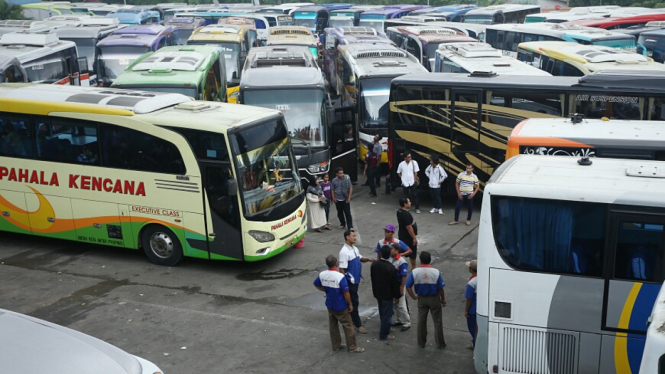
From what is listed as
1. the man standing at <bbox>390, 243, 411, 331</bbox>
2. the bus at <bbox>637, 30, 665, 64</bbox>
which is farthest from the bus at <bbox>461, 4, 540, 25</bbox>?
the man standing at <bbox>390, 243, 411, 331</bbox>

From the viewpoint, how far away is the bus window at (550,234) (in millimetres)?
8773

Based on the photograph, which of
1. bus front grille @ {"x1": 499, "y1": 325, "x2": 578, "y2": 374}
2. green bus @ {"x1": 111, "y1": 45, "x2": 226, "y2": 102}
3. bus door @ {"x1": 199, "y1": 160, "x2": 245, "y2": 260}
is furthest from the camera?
green bus @ {"x1": 111, "y1": 45, "x2": 226, "y2": 102}

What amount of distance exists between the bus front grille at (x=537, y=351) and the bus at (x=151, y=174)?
6.07m

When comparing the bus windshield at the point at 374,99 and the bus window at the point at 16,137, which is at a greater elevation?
the bus window at the point at 16,137

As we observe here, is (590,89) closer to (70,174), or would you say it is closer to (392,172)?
(392,172)

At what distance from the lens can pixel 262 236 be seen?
559 inches

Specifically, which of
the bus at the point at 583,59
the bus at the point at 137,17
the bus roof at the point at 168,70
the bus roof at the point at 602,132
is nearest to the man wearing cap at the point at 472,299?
the bus roof at the point at 602,132

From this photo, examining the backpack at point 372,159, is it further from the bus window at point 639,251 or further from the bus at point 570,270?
the bus window at point 639,251

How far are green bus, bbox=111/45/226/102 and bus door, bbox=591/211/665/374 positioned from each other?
1425cm

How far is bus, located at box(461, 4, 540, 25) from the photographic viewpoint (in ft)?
146

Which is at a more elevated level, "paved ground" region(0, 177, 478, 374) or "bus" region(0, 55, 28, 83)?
"bus" region(0, 55, 28, 83)

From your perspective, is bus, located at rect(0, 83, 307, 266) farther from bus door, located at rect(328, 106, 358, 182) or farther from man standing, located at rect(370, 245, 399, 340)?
bus door, located at rect(328, 106, 358, 182)

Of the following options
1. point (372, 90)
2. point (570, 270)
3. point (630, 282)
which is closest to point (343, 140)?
point (372, 90)

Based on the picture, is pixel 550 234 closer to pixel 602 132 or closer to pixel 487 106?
pixel 602 132
